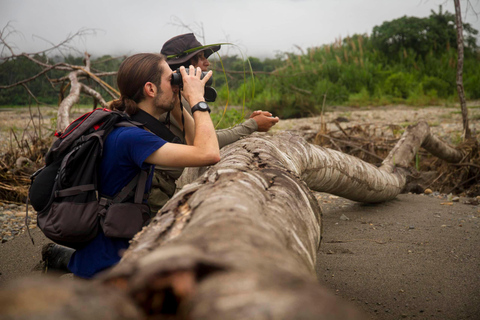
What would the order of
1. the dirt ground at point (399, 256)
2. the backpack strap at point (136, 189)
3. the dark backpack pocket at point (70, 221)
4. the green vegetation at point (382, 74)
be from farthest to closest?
the green vegetation at point (382, 74)
the dirt ground at point (399, 256)
the backpack strap at point (136, 189)
the dark backpack pocket at point (70, 221)

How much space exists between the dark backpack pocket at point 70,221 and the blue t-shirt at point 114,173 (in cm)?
11

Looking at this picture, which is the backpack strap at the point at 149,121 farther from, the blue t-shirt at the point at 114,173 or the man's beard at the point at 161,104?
the blue t-shirt at the point at 114,173

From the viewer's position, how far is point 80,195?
186cm

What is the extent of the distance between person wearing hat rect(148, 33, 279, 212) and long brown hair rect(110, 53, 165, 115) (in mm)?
402

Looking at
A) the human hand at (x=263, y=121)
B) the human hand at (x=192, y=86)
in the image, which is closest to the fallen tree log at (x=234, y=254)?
the human hand at (x=192, y=86)

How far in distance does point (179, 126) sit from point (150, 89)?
0.62 meters

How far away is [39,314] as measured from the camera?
53cm

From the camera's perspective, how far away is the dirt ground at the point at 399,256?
2.13 metres

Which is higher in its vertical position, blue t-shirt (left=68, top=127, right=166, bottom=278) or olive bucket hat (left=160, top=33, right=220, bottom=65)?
olive bucket hat (left=160, top=33, right=220, bottom=65)

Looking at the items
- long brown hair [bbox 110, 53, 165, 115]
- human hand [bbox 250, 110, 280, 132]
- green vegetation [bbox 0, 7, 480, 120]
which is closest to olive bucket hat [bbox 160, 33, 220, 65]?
human hand [bbox 250, 110, 280, 132]

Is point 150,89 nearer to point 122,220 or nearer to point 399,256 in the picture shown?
point 122,220

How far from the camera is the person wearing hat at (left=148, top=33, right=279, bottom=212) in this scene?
99.6 inches

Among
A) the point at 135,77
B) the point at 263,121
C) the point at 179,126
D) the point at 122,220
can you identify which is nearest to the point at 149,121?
the point at 135,77

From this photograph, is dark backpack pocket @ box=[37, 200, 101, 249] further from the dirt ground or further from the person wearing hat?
the dirt ground
